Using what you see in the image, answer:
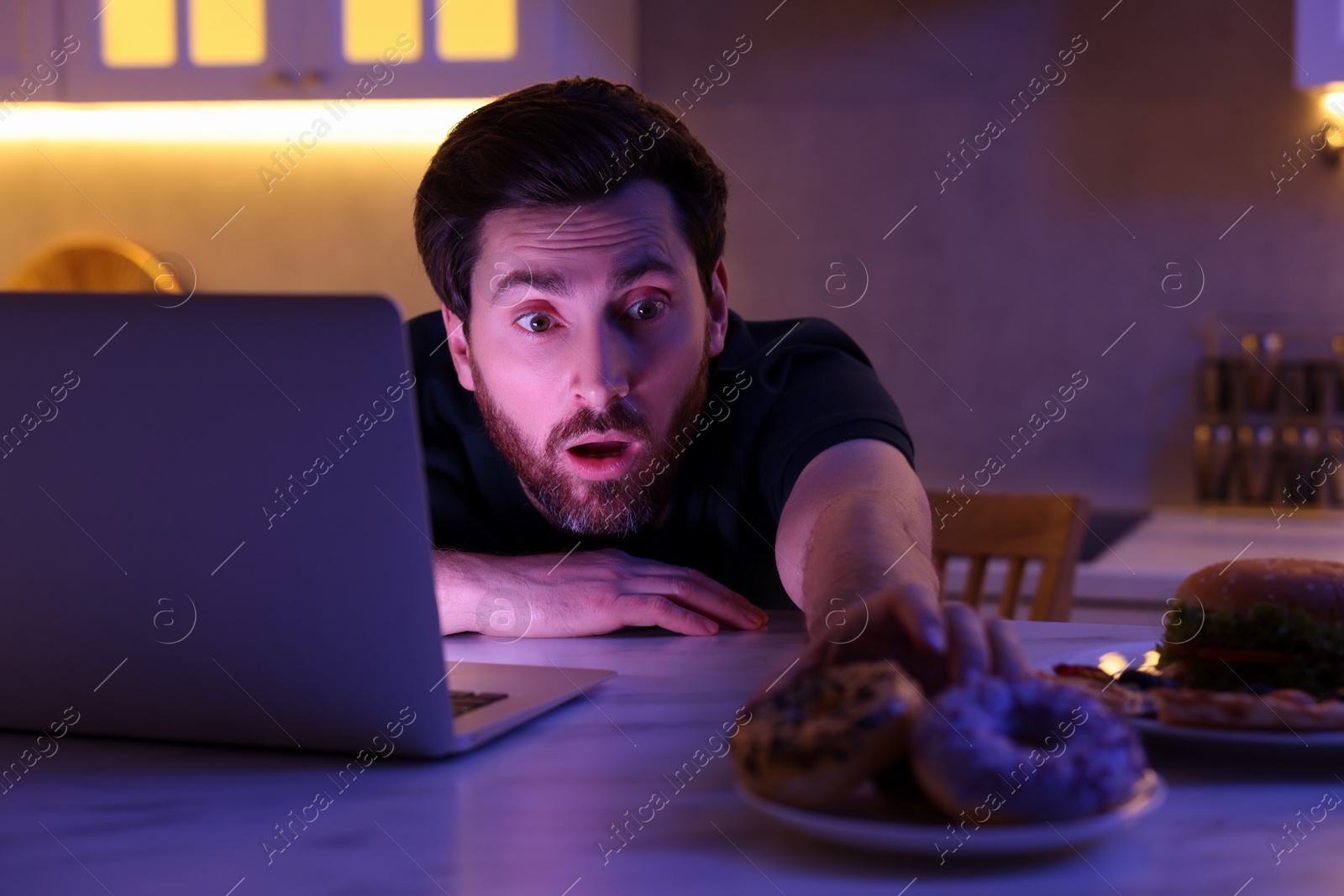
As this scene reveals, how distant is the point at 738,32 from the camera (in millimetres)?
2670

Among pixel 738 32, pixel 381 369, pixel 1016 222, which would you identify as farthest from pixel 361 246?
pixel 381 369

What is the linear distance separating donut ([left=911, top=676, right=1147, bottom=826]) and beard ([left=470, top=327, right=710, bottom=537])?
30.8 inches

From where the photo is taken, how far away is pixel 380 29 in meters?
2.48

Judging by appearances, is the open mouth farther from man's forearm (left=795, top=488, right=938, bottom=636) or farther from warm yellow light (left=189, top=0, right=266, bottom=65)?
warm yellow light (left=189, top=0, right=266, bottom=65)

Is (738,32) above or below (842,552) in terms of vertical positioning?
above

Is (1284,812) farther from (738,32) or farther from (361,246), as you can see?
(361,246)

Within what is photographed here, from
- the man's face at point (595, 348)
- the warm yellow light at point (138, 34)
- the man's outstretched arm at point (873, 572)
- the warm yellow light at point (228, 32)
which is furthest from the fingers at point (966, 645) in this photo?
the warm yellow light at point (138, 34)

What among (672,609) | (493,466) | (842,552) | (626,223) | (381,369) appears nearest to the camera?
(381,369)

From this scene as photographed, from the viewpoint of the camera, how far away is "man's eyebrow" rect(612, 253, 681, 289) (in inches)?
49.7

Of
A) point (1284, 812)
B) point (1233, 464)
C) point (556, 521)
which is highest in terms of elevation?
point (1284, 812)

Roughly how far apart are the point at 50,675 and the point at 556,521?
765 millimetres

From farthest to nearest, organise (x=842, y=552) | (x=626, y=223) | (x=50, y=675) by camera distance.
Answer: (x=626, y=223) → (x=842, y=552) → (x=50, y=675)

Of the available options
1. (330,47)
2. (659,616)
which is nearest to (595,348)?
(659,616)

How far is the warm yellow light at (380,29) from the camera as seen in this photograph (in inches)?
97.2
